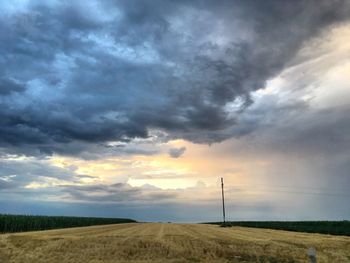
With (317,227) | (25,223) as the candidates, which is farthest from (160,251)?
(317,227)

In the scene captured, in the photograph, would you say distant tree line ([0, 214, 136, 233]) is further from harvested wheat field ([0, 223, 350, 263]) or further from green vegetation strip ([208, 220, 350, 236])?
harvested wheat field ([0, 223, 350, 263])

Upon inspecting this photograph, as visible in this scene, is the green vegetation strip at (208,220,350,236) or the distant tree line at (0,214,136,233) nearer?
the green vegetation strip at (208,220,350,236)

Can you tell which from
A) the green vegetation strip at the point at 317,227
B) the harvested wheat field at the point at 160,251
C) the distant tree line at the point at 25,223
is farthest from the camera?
the distant tree line at the point at 25,223

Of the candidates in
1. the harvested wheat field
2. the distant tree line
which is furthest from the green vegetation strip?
the distant tree line

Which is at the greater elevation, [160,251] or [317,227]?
[317,227]

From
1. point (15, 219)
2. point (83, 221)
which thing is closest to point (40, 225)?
point (15, 219)

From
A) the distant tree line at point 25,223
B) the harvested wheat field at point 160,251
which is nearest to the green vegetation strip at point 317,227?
the harvested wheat field at point 160,251

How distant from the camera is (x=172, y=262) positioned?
88.8 feet

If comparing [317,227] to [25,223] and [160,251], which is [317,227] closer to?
[25,223]

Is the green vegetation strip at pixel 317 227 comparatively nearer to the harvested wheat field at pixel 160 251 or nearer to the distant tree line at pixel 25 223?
the harvested wheat field at pixel 160 251

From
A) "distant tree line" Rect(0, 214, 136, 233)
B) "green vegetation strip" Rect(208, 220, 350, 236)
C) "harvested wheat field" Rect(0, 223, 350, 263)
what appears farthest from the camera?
"distant tree line" Rect(0, 214, 136, 233)

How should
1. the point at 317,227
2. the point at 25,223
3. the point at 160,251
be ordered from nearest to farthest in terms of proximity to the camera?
the point at 160,251
the point at 25,223
the point at 317,227

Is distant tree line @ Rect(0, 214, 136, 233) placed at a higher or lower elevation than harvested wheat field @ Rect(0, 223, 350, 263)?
higher

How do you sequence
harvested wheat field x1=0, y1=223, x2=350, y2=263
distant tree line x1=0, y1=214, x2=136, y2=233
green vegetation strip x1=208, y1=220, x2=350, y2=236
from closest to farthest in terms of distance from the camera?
harvested wheat field x1=0, y1=223, x2=350, y2=263
green vegetation strip x1=208, y1=220, x2=350, y2=236
distant tree line x1=0, y1=214, x2=136, y2=233
